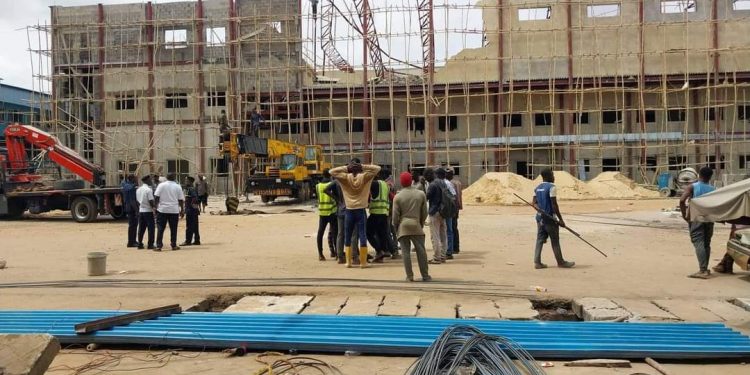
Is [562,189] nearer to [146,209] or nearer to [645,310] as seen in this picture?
[146,209]

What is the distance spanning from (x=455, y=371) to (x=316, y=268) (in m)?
5.94

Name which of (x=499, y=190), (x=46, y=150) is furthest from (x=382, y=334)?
(x=499, y=190)

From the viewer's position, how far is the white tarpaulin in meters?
8.05

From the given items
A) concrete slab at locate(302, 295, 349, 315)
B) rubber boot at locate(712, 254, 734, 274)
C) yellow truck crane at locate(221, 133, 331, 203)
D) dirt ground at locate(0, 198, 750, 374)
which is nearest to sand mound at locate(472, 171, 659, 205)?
yellow truck crane at locate(221, 133, 331, 203)

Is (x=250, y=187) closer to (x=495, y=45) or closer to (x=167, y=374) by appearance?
(x=495, y=45)

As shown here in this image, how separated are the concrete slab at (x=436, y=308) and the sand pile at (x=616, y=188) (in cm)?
2479

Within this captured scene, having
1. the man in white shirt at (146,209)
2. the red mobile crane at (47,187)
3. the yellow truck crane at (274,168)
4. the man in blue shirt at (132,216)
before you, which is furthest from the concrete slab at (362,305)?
the yellow truck crane at (274,168)

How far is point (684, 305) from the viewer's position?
7297 millimetres

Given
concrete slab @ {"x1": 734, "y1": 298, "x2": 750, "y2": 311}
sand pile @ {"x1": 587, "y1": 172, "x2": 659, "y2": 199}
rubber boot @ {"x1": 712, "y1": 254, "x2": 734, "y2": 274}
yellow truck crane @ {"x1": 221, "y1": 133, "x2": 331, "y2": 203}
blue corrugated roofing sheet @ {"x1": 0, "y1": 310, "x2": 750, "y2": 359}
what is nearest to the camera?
blue corrugated roofing sheet @ {"x1": 0, "y1": 310, "x2": 750, "y2": 359}

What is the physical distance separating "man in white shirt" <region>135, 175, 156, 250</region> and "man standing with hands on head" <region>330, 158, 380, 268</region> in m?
4.95

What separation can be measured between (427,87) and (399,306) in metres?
30.7

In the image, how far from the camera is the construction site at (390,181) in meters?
5.68

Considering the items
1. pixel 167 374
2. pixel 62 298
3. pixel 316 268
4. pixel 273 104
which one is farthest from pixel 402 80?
pixel 167 374

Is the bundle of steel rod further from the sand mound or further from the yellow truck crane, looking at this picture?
the sand mound
